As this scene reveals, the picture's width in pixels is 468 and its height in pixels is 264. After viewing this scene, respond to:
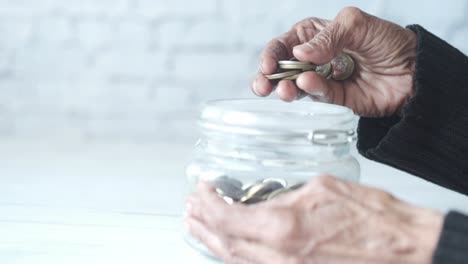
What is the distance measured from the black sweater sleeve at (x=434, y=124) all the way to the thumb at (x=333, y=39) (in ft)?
0.28

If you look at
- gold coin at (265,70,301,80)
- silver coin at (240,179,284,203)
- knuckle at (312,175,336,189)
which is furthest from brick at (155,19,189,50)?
knuckle at (312,175,336,189)

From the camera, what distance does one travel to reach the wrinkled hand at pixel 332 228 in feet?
1.58

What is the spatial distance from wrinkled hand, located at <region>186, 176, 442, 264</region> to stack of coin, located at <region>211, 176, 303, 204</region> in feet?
0.31

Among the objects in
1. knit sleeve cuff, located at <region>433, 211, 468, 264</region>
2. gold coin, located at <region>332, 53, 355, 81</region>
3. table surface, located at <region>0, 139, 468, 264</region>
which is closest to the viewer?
knit sleeve cuff, located at <region>433, 211, 468, 264</region>

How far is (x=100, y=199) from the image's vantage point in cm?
91

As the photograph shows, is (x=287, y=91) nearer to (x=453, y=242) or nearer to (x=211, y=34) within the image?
(x=453, y=242)

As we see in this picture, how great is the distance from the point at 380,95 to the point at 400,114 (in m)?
0.04

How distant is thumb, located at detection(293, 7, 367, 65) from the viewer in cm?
77

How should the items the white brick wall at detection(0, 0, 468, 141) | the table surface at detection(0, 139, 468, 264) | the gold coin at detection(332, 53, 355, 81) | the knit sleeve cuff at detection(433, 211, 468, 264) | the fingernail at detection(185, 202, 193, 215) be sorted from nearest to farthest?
the knit sleeve cuff at detection(433, 211, 468, 264) → the fingernail at detection(185, 202, 193, 215) → the table surface at detection(0, 139, 468, 264) → the gold coin at detection(332, 53, 355, 81) → the white brick wall at detection(0, 0, 468, 141)

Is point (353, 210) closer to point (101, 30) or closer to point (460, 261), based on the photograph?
point (460, 261)

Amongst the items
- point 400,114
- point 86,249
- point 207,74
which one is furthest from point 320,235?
point 207,74

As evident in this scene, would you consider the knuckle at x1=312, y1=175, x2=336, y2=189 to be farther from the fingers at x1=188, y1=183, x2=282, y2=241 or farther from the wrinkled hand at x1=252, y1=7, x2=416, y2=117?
the wrinkled hand at x1=252, y1=7, x2=416, y2=117

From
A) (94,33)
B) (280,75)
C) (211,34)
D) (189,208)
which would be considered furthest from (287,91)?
(94,33)

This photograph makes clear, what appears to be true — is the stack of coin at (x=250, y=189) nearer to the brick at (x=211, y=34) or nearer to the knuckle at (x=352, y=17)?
the knuckle at (x=352, y=17)
